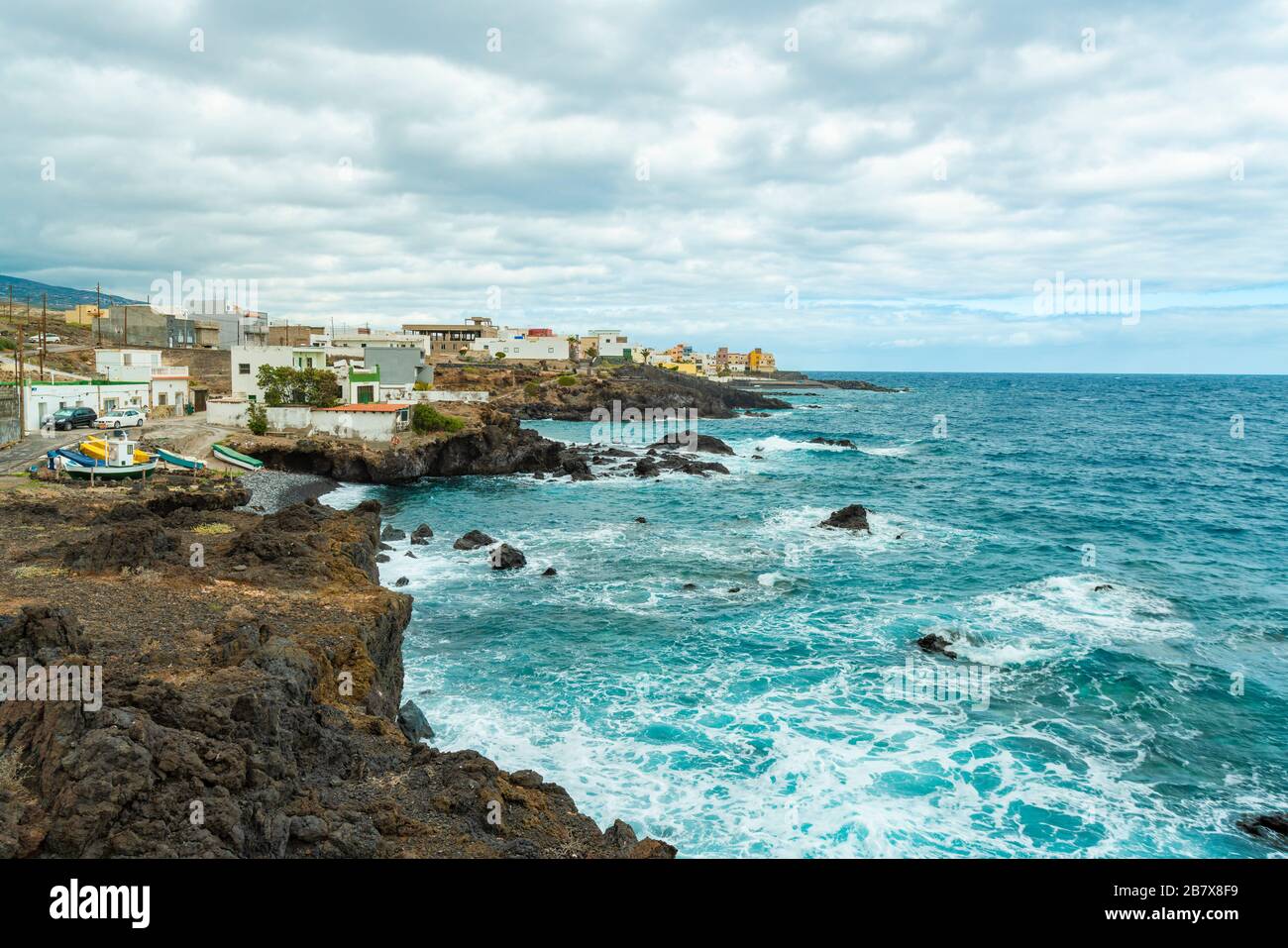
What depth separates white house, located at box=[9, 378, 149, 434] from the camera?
43.9 meters

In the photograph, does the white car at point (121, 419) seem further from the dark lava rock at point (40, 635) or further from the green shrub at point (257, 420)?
the dark lava rock at point (40, 635)

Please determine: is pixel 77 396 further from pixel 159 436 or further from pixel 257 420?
pixel 257 420

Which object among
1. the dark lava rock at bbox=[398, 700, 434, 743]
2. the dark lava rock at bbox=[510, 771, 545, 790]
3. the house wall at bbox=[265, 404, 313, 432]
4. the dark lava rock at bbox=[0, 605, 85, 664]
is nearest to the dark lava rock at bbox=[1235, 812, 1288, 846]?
the dark lava rock at bbox=[510, 771, 545, 790]

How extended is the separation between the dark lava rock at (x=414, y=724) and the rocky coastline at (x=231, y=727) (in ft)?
0.20

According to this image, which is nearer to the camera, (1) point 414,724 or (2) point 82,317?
(1) point 414,724

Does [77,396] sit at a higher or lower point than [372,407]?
higher

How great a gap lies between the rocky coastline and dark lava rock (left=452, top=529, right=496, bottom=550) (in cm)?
1236

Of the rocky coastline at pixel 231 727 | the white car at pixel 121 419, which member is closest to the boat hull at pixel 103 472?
the rocky coastline at pixel 231 727

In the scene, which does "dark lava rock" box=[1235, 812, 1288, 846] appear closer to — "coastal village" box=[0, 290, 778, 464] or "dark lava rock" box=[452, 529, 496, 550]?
"dark lava rock" box=[452, 529, 496, 550]

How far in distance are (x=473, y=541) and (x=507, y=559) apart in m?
3.85

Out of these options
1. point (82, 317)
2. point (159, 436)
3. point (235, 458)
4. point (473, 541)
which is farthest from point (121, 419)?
point (82, 317)

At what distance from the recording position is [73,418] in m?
43.4
